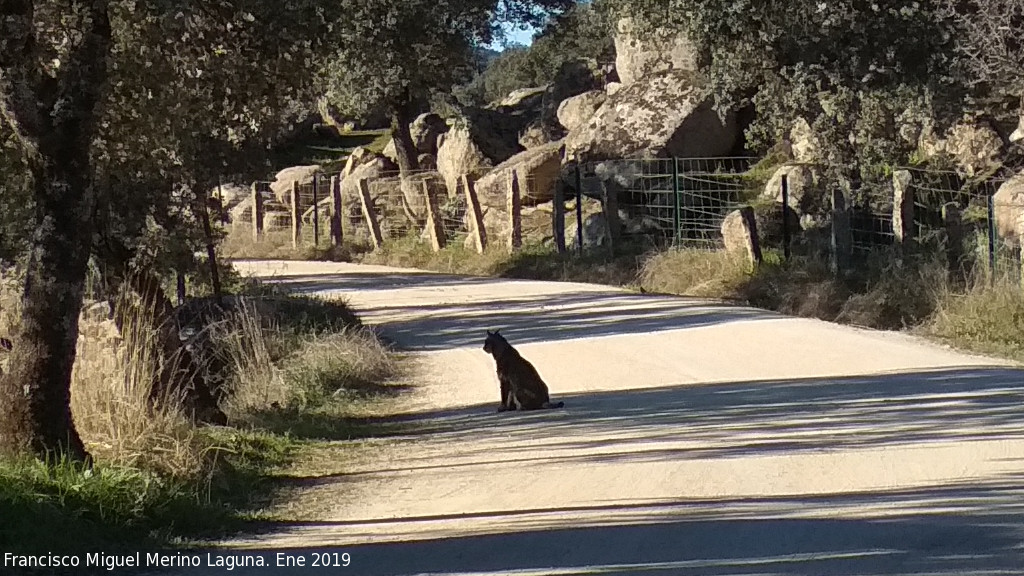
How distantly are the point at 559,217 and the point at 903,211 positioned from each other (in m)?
8.35

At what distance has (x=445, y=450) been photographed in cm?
984

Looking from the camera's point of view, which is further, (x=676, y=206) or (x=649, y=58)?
(x=649, y=58)

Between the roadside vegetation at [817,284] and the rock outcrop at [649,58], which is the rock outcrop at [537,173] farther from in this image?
the roadside vegetation at [817,284]

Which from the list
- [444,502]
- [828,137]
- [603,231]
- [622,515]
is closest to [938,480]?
[622,515]

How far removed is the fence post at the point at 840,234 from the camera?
19.1 metres

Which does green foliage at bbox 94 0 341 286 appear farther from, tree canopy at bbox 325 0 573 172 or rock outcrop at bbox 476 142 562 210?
rock outcrop at bbox 476 142 562 210

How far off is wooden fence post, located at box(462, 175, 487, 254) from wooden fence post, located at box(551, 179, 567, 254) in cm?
206

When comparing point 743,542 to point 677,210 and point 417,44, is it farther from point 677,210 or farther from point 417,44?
point 417,44

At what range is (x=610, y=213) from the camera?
82.1 ft

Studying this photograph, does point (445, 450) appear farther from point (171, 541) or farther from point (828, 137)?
point (828, 137)

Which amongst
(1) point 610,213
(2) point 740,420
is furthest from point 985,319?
(1) point 610,213

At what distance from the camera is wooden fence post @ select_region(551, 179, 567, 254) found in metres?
25.8

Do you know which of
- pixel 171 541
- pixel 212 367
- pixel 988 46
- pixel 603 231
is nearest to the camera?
pixel 171 541

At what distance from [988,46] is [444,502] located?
12784mm
